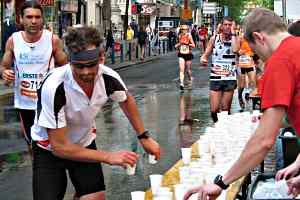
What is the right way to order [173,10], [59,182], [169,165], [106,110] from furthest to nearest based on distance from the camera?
[173,10]
[106,110]
[169,165]
[59,182]

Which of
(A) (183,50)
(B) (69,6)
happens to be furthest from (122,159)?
(B) (69,6)

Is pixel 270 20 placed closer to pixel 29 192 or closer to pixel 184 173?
pixel 184 173

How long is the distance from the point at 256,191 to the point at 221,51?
6977 millimetres

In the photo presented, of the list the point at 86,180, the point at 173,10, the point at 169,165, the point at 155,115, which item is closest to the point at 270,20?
the point at 86,180

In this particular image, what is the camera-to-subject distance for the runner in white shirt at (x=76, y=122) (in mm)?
4285

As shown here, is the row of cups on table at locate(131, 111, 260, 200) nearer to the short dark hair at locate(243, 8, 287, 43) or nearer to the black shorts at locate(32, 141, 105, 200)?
the black shorts at locate(32, 141, 105, 200)

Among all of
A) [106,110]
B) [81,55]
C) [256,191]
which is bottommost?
[106,110]

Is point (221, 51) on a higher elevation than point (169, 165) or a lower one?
higher

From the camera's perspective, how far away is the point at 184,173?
569 cm

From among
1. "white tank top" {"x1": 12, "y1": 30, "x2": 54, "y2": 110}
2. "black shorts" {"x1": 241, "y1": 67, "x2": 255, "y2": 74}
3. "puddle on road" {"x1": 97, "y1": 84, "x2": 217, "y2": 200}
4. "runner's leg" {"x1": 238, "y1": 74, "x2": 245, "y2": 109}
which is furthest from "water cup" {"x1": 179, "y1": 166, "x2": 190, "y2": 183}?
"black shorts" {"x1": 241, "y1": 67, "x2": 255, "y2": 74}

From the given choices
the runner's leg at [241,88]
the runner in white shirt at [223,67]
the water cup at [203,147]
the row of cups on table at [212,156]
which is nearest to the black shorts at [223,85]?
the runner in white shirt at [223,67]

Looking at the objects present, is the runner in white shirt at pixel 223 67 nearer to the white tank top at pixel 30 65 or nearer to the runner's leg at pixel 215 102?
the runner's leg at pixel 215 102

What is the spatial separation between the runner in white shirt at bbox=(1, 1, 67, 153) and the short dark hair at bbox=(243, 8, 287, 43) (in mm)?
A: 3075

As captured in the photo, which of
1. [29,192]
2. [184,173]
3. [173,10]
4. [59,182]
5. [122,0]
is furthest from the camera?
[173,10]
